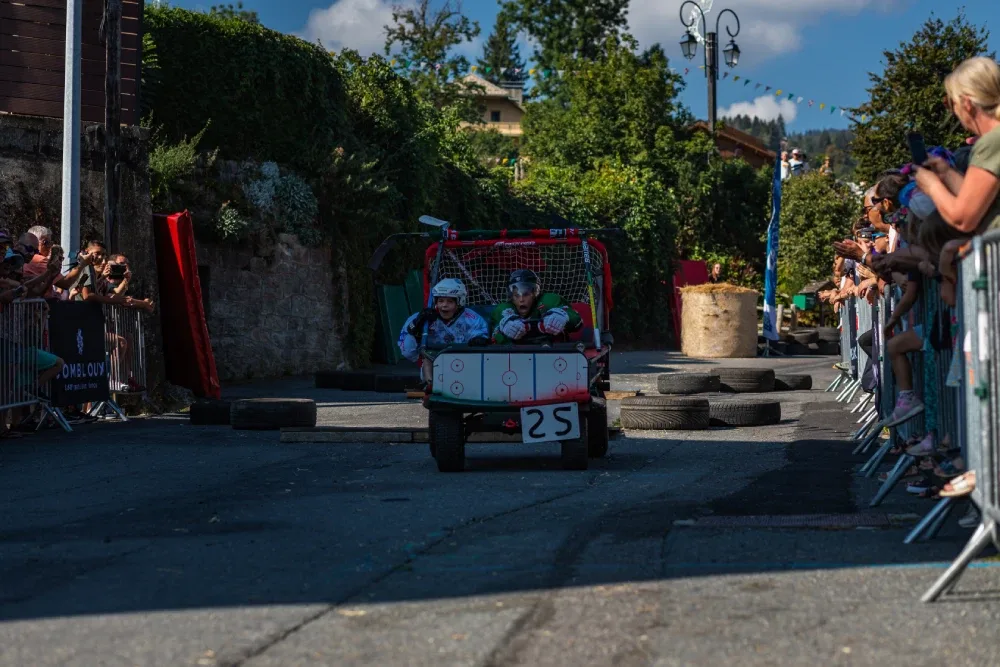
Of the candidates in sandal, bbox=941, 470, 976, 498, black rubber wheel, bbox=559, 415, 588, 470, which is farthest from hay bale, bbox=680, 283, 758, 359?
sandal, bbox=941, 470, 976, 498

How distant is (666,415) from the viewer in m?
14.6

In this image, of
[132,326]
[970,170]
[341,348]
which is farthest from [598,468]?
[341,348]

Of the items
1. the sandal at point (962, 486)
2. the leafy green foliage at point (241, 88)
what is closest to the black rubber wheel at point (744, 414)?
the sandal at point (962, 486)

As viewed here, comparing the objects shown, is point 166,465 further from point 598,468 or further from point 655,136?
point 655,136

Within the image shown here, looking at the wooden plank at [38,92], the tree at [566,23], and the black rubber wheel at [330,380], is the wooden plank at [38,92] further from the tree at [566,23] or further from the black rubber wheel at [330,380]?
the tree at [566,23]

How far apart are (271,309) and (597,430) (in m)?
13.9

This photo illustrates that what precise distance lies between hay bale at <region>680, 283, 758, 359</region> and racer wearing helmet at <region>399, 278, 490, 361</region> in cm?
2299

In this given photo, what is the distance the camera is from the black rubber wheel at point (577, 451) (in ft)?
35.9

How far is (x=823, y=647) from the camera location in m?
4.75

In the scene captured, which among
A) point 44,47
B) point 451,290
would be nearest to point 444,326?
point 451,290

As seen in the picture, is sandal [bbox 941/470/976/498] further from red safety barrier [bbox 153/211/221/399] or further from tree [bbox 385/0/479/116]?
tree [bbox 385/0/479/116]

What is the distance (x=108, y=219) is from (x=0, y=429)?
441cm

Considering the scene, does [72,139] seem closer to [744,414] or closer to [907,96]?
[744,414]

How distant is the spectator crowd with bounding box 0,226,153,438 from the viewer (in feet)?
46.3
